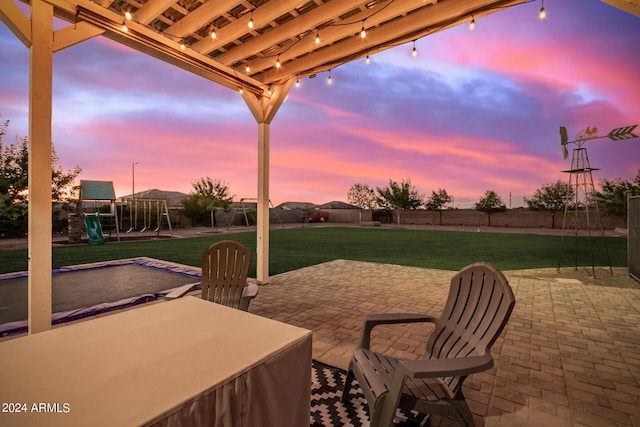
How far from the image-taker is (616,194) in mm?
18938

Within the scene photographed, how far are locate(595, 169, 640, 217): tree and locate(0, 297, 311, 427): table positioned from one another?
78.6 feet

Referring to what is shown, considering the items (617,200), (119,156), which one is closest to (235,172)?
(119,156)

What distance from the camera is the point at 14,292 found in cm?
436

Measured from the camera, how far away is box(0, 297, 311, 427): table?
2.85ft

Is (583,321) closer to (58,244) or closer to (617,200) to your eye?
(58,244)

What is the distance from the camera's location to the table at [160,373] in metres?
0.87

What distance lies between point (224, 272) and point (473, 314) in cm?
227

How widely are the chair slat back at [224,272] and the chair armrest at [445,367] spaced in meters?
1.92

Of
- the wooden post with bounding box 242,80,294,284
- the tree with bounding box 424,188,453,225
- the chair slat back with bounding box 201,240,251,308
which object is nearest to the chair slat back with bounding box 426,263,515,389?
the chair slat back with bounding box 201,240,251,308

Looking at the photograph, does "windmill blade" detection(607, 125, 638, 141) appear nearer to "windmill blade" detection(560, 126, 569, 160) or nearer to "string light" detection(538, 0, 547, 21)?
"windmill blade" detection(560, 126, 569, 160)

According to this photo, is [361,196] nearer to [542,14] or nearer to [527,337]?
[527,337]

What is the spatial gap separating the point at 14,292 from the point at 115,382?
5.22m

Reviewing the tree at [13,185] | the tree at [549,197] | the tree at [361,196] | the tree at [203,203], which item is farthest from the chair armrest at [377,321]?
the tree at [361,196]

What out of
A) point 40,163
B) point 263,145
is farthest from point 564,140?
point 40,163
